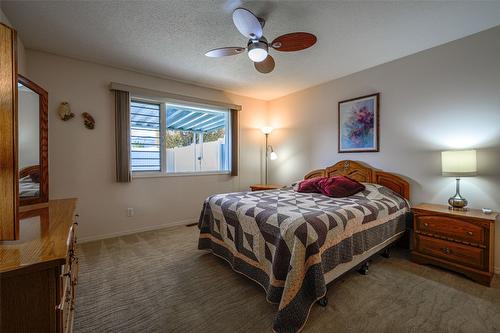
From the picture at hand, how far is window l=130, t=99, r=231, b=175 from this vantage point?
3527 millimetres

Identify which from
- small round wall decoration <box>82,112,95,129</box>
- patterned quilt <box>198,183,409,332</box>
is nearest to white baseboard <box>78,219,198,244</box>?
patterned quilt <box>198,183,409,332</box>

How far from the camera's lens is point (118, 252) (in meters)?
2.70

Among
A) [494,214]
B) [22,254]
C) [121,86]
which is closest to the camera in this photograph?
[22,254]

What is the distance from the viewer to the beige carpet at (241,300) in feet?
5.01

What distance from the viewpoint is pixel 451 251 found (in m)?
2.20

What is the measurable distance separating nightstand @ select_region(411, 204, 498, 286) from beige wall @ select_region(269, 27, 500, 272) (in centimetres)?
36

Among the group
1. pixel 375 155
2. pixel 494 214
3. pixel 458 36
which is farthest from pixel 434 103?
pixel 494 214

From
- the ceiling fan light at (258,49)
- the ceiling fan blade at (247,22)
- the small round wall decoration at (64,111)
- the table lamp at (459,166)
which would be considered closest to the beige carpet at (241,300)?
the table lamp at (459,166)

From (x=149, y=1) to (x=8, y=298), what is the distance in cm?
222

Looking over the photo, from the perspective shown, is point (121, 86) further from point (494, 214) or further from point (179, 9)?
point (494, 214)

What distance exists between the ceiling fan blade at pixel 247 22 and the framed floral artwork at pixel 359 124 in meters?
2.18

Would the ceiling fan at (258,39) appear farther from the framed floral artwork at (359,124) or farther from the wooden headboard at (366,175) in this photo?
the wooden headboard at (366,175)

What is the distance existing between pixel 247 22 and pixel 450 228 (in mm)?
2809

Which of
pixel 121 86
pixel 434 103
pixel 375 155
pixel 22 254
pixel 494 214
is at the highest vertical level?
pixel 121 86
